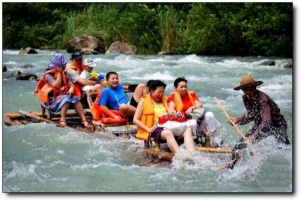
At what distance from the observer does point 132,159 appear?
6.01 m

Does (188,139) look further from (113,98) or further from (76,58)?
(76,58)

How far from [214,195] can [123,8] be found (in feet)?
5.52

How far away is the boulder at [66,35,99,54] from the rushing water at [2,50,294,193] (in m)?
0.20

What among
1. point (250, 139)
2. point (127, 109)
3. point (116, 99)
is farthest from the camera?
point (116, 99)

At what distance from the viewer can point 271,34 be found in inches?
252

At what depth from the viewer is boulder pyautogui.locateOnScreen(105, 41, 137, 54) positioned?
7399mm

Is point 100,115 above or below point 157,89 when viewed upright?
below

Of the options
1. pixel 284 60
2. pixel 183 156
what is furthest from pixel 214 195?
pixel 284 60

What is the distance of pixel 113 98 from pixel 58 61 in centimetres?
54

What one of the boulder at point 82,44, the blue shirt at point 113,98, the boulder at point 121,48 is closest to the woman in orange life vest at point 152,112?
the blue shirt at point 113,98

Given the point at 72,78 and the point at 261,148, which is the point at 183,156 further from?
the point at 72,78

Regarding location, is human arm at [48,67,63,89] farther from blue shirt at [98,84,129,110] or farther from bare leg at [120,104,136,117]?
bare leg at [120,104,136,117]

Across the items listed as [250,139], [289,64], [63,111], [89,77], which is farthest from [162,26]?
[250,139]

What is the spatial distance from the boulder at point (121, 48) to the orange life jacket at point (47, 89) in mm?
666
